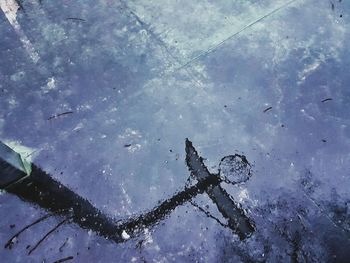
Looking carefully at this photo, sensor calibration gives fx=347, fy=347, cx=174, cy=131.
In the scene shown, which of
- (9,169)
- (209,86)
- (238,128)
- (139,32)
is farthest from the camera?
(139,32)

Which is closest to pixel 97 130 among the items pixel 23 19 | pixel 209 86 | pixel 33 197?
pixel 33 197

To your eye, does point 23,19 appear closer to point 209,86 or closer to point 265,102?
point 209,86

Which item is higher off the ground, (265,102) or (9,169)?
(9,169)

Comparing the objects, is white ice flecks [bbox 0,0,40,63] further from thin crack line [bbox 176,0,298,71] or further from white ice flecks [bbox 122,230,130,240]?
white ice flecks [bbox 122,230,130,240]

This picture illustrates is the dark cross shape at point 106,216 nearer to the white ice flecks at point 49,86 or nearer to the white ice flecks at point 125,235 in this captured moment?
the white ice flecks at point 125,235

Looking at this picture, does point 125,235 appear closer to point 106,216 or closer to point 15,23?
point 106,216

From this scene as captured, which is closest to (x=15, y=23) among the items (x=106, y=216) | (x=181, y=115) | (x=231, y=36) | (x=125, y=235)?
(x=181, y=115)

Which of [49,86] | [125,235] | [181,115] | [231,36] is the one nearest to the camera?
[125,235]

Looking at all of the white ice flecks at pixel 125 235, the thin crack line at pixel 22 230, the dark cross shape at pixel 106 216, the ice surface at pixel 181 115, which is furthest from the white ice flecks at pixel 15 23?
the white ice flecks at pixel 125 235
